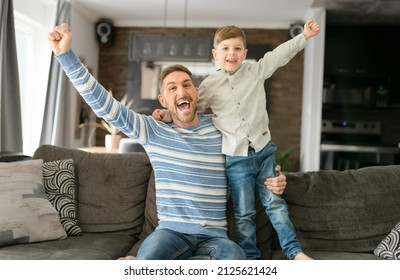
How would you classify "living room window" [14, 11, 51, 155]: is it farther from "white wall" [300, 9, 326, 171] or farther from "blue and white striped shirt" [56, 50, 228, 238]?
"blue and white striped shirt" [56, 50, 228, 238]

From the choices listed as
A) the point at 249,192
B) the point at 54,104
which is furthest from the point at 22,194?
the point at 54,104

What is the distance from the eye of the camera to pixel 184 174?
4.33 ft

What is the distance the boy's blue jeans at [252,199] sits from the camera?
1388 mm

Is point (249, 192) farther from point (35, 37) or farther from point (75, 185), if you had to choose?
point (35, 37)

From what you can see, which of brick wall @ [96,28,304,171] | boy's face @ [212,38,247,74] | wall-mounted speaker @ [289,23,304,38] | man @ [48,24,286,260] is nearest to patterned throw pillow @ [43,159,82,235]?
man @ [48,24,286,260]

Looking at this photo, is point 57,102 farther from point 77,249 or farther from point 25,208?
point 77,249

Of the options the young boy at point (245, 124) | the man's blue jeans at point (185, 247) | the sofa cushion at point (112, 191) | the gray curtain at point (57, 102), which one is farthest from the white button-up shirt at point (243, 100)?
the gray curtain at point (57, 102)

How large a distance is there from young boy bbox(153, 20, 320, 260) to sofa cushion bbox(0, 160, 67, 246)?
1.84ft

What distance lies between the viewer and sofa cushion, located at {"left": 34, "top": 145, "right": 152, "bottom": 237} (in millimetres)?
1729

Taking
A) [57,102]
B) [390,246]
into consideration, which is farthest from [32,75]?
[390,246]

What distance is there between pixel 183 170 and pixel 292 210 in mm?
551

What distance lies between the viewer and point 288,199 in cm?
166

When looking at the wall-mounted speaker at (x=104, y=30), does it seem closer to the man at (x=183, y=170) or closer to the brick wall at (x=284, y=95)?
the brick wall at (x=284, y=95)
